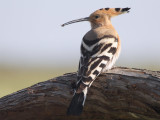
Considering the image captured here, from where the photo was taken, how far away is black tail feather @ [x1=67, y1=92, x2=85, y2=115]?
321 cm

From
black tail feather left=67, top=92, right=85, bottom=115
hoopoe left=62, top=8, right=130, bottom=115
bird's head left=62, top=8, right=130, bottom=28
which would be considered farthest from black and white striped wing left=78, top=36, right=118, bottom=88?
bird's head left=62, top=8, right=130, bottom=28

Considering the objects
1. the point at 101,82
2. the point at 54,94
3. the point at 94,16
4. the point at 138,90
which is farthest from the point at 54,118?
the point at 94,16

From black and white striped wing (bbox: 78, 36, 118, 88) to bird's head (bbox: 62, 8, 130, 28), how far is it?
57cm

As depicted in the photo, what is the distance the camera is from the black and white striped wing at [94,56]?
331 cm

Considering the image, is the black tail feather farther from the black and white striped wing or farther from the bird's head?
A: the bird's head

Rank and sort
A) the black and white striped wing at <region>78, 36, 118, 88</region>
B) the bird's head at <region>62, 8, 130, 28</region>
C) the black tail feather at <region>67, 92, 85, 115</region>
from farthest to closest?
the bird's head at <region>62, 8, 130, 28</region> < the black and white striped wing at <region>78, 36, 118, 88</region> < the black tail feather at <region>67, 92, 85, 115</region>

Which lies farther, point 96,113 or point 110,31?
point 110,31

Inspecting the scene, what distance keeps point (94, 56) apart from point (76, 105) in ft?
1.61

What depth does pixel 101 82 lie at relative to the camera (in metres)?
3.38

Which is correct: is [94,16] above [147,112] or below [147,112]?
above

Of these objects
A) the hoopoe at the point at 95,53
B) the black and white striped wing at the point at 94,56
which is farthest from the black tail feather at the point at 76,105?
the black and white striped wing at the point at 94,56

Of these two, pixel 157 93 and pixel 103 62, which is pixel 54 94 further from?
pixel 157 93

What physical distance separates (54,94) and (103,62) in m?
0.46

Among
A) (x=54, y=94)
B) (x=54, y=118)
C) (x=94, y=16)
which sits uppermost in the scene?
(x=94, y=16)
